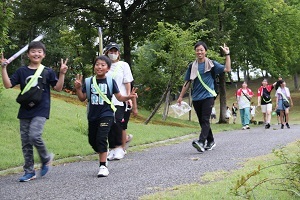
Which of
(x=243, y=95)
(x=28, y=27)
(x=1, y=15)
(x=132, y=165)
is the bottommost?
(x=132, y=165)

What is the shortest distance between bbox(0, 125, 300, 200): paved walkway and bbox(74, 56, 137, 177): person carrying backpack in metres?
0.45

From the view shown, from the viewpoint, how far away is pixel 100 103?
6625 mm

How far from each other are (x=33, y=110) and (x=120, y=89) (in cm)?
227

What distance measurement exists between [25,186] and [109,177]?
3.52ft

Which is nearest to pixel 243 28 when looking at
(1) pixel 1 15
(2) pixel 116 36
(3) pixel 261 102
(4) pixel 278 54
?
(4) pixel 278 54

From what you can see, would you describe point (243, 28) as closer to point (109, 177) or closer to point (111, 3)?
point (111, 3)

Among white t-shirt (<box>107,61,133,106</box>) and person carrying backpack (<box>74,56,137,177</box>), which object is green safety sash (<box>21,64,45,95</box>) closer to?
person carrying backpack (<box>74,56,137,177</box>)

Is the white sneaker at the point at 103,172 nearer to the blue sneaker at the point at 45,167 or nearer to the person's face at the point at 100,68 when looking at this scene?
the blue sneaker at the point at 45,167

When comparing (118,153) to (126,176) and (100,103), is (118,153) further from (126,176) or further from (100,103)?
(126,176)

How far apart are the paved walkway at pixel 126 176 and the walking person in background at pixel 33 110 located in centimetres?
30

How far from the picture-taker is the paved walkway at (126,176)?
202 inches

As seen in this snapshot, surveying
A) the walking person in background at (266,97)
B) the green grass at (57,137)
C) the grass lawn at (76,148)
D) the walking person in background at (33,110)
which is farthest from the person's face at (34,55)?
the walking person in background at (266,97)

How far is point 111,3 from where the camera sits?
25.0 metres

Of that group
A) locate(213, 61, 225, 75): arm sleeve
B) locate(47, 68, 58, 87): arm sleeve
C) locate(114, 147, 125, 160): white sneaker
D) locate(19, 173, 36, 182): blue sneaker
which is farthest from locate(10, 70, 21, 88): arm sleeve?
locate(213, 61, 225, 75): arm sleeve
